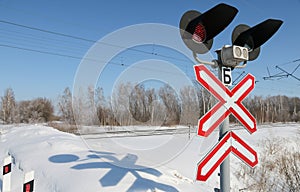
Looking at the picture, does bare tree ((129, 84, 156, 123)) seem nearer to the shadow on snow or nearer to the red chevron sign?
the red chevron sign

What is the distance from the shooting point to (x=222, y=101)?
5.30 ft

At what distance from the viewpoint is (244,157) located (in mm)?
1718

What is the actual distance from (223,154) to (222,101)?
37cm

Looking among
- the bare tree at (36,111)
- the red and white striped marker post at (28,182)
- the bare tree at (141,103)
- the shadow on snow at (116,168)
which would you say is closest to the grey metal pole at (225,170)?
the bare tree at (141,103)

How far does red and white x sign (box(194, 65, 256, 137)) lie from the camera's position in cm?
152

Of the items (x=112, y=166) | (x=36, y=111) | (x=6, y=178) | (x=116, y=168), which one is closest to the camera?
(x=6, y=178)

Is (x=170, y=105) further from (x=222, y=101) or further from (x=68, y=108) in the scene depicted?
(x=68, y=108)

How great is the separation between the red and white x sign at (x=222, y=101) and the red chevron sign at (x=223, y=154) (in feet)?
0.49

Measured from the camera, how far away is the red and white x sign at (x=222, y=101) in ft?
4.98

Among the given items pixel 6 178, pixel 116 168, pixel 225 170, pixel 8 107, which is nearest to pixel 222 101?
pixel 225 170

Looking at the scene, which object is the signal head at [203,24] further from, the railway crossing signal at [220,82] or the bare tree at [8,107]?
the bare tree at [8,107]

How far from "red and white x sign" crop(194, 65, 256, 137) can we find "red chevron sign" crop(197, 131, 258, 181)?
0.15 metres

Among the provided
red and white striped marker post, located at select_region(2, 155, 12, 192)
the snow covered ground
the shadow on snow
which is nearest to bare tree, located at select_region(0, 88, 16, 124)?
the snow covered ground

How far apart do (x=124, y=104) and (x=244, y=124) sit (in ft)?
3.43
